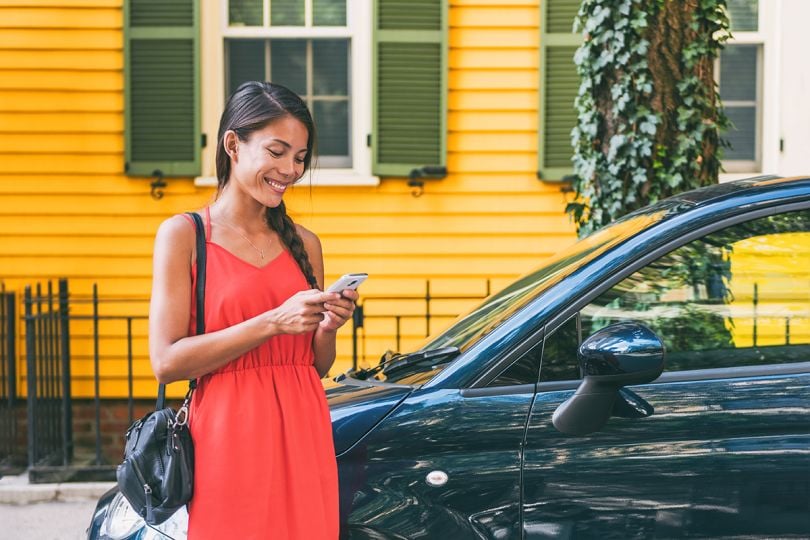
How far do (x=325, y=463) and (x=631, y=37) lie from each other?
326cm

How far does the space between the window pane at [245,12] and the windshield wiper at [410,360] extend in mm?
5089

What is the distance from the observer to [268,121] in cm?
258

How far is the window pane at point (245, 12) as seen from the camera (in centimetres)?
795

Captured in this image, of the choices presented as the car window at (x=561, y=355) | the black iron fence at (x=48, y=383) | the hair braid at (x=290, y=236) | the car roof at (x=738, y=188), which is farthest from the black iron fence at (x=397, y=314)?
the hair braid at (x=290, y=236)

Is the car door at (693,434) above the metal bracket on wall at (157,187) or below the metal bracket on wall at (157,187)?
below

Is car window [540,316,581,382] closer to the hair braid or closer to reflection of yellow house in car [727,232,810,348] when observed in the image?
reflection of yellow house in car [727,232,810,348]

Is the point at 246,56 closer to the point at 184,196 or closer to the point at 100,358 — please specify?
the point at 184,196

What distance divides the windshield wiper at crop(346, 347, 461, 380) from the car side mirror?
1.67 feet

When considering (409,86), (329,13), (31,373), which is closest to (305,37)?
(329,13)

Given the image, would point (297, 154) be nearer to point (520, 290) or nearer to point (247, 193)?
point (247, 193)

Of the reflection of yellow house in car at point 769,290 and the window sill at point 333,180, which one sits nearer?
the reflection of yellow house in car at point 769,290

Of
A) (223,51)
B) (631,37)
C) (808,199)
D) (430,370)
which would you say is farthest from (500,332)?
(223,51)

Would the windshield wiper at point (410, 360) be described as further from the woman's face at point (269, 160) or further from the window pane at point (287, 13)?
the window pane at point (287, 13)

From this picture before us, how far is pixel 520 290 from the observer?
3.35 m
